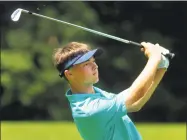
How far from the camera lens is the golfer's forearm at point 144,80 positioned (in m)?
2.70

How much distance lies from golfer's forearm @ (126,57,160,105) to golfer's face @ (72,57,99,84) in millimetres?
183

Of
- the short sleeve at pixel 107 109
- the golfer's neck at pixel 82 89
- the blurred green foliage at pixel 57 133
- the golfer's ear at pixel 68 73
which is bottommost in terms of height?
the blurred green foliage at pixel 57 133

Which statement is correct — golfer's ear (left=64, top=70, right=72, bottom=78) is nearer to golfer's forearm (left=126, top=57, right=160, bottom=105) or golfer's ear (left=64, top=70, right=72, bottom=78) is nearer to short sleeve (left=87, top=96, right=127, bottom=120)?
short sleeve (left=87, top=96, right=127, bottom=120)

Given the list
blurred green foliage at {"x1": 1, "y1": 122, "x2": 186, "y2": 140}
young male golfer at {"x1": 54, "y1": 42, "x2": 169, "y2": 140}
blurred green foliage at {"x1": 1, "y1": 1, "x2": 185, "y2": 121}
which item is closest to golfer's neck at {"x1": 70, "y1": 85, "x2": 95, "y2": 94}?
young male golfer at {"x1": 54, "y1": 42, "x2": 169, "y2": 140}

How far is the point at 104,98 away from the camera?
2.88 metres

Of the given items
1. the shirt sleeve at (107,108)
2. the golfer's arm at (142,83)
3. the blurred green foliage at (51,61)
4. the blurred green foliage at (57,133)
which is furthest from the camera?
the blurred green foliage at (51,61)

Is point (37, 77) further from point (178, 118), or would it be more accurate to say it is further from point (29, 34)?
point (178, 118)

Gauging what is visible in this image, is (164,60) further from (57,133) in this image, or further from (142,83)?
(57,133)

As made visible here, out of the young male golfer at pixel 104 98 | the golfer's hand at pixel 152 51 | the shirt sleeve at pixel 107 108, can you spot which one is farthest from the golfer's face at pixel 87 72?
the golfer's hand at pixel 152 51

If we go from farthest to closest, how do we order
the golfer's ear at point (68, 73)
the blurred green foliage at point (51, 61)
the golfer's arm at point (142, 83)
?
the blurred green foliage at point (51, 61) < the golfer's ear at point (68, 73) < the golfer's arm at point (142, 83)

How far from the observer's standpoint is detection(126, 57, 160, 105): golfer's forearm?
2701 mm

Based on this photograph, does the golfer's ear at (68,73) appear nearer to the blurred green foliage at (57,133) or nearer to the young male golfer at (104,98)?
the young male golfer at (104,98)

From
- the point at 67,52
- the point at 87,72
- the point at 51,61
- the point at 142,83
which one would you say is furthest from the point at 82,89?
the point at 51,61

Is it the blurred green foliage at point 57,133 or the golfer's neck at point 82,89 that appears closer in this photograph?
the golfer's neck at point 82,89
